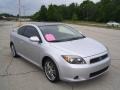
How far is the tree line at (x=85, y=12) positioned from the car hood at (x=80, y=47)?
228ft

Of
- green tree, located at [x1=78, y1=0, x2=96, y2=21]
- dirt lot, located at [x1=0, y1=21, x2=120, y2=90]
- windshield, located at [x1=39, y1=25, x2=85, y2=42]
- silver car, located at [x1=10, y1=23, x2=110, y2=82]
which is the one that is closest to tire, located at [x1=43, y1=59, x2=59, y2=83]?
silver car, located at [x1=10, y1=23, x2=110, y2=82]

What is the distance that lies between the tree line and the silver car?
6854 centimetres

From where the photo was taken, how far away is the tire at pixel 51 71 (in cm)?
503

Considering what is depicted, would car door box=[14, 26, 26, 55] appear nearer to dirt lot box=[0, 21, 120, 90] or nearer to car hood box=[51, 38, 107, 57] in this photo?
dirt lot box=[0, 21, 120, 90]

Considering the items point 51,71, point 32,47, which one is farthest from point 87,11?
point 51,71

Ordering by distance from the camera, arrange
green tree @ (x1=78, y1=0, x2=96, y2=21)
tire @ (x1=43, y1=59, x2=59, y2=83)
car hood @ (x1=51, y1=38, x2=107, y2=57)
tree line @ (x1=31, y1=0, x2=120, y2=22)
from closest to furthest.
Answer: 1. car hood @ (x1=51, y1=38, x2=107, y2=57)
2. tire @ (x1=43, y1=59, x2=59, y2=83)
3. tree line @ (x1=31, y1=0, x2=120, y2=22)
4. green tree @ (x1=78, y1=0, x2=96, y2=21)

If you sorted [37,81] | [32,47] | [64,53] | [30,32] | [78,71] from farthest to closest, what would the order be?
[30,32] → [32,47] → [37,81] → [64,53] → [78,71]

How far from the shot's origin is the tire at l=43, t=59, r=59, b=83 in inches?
198

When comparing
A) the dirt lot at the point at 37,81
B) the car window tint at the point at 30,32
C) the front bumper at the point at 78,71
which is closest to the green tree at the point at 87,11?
the car window tint at the point at 30,32

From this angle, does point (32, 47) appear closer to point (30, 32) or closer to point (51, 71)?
point (30, 32)

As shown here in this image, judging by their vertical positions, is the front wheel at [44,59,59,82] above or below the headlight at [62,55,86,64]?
below

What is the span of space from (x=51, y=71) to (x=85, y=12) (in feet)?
321

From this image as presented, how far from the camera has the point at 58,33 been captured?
617 centimetres

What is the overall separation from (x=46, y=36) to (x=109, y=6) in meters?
83.8
